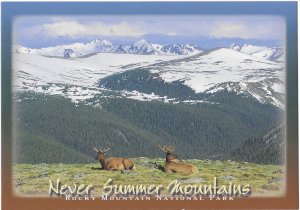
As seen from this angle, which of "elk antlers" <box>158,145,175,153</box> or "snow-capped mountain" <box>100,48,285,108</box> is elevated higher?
"snow-capped mountain" <box>100,48,285,108</box>

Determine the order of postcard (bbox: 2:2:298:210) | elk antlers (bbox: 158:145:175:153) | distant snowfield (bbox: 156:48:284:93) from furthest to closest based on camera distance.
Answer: distant snowfield (bbox: 156:48:284:93) < elk antlers (bbox: 158:145:175:153) < postcard (bbox: 2:2:298:210)

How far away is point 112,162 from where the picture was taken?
65.1 ft

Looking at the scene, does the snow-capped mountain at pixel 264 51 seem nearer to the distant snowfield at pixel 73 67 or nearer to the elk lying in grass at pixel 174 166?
the distant snowfield at pixel 73 67

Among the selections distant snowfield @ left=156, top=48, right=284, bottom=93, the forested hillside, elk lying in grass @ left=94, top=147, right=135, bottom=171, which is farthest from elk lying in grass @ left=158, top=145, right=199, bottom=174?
distant snowfield @ left=156, top=48, right=284, bottom=93

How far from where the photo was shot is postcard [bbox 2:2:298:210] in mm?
19766

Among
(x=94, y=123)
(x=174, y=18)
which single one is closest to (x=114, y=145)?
(x=94, y=123)

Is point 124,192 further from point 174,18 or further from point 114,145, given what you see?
point 174,18

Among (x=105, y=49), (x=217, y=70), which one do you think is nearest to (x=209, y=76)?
(x=217, y=70)

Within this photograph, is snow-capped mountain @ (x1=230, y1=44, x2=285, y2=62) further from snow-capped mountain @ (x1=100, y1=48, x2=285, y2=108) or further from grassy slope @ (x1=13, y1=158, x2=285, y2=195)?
grassy slope @ (x1=13, y1=158, x2=285, y2=195)

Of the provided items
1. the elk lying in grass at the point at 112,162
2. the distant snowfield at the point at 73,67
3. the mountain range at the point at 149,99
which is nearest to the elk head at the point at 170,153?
the mountain range at the point at 149,99

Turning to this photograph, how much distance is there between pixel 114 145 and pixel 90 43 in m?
1.58

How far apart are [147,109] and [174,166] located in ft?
3.25

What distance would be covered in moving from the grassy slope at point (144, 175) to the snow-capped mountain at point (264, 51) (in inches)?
64.2

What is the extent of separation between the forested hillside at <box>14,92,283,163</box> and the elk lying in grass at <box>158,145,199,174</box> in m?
0.11
